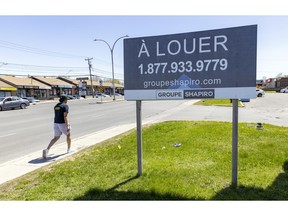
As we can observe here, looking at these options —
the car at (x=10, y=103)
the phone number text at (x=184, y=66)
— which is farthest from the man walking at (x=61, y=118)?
the car at (x=10, y=103)

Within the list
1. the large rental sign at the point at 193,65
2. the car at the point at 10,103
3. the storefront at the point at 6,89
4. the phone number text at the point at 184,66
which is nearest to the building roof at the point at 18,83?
the storefront at the point at 6,89

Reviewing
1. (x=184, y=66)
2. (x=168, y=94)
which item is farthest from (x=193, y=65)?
(x=168, y=94)

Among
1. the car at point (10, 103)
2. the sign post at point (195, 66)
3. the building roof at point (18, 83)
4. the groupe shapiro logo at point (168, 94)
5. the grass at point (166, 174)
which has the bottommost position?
the grass at point (166, 174)

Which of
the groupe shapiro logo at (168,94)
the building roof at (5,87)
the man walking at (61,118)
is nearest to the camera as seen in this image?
the groupe shapiro logo at (168,94)

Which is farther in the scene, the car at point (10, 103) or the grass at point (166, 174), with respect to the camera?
the car at point (10, 103)

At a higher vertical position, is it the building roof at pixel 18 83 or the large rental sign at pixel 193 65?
the building roof at pixel 18 83

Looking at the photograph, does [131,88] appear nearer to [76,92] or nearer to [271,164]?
[271,164]

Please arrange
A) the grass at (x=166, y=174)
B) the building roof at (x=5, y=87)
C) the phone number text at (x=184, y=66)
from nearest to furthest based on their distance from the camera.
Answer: the grass at (x=166, y=174) < the phone number text at (x=184, y=66) < the building roof at (x=5, y=87)

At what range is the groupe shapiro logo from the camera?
4148 mm

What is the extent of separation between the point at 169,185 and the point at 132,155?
7.25 feet

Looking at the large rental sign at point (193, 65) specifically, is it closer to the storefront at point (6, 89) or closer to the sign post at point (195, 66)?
the sign post at point (195, 66)

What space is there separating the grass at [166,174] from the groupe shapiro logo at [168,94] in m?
1.45

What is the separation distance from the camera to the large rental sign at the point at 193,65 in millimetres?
3750

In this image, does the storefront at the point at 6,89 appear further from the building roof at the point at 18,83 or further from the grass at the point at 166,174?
the grass at the point at 166,174
